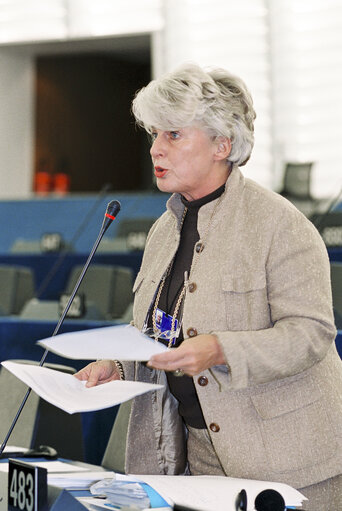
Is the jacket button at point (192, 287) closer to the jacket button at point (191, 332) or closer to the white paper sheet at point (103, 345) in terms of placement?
the jacket button at point (191, 332)

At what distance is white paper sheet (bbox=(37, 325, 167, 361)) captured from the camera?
4.46 ft

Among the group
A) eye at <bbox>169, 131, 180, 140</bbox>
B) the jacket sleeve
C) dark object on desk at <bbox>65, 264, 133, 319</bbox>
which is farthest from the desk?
the jacket sleeve

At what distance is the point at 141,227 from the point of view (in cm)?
650

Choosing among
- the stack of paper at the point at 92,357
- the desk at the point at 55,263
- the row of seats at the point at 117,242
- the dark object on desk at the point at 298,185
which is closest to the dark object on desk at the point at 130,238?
the row of seats at the point at 117,242

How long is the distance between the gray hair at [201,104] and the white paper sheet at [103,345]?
0.47 m

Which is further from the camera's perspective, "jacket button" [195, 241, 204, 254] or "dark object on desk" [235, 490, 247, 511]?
"jacket button" [195, 241, 204, 254]

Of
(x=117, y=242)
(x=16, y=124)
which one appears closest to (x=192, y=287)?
(x=117, y=242)

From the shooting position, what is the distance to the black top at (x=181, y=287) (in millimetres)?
1736

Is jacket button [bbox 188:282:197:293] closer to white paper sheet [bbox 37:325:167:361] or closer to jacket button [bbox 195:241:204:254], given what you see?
jacket button [bbox 195:241:204:254]

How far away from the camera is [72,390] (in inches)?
60.7

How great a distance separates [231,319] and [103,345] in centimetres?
33

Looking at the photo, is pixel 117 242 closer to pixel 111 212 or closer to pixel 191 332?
pixel 111 212

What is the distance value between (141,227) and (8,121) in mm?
4122

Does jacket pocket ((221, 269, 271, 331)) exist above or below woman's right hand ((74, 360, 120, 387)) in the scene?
above
